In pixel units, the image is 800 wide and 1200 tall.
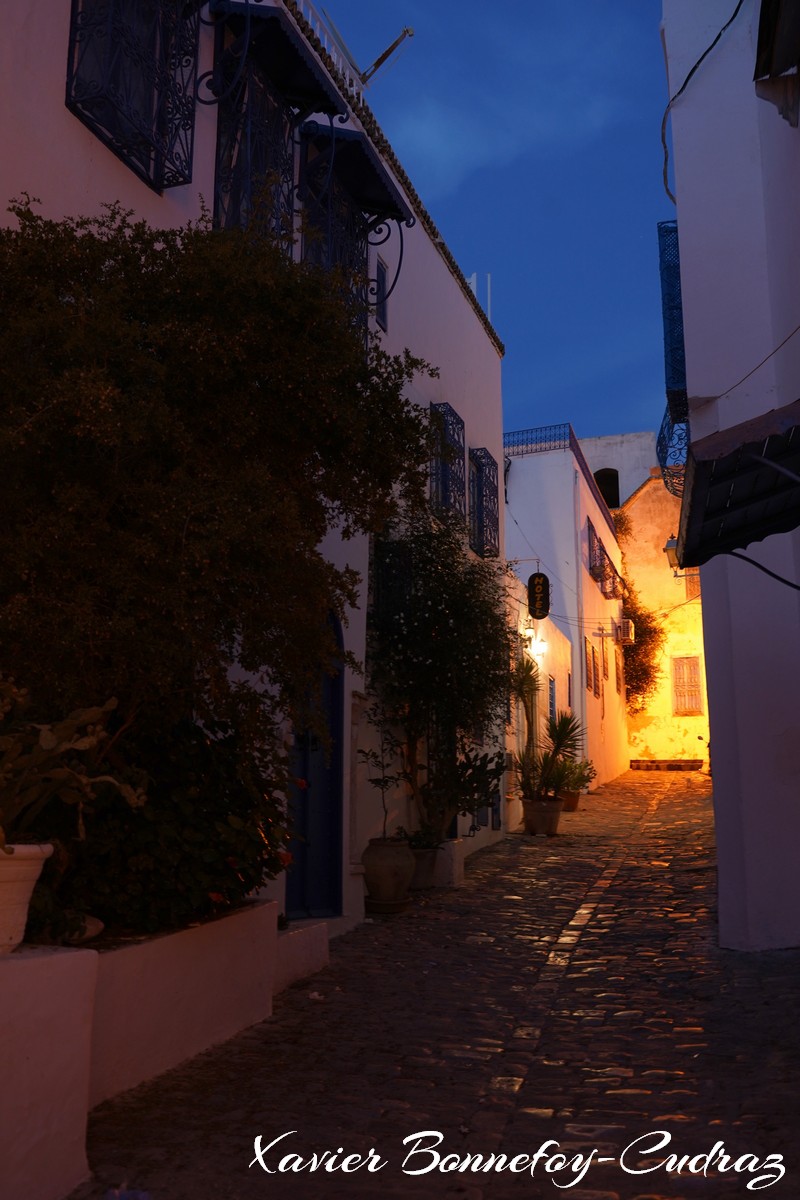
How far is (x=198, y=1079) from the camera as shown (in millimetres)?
4938

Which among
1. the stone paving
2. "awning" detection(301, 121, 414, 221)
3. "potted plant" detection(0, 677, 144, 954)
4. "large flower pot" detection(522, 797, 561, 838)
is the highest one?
"awning" detection(301, 121, 414, 221)

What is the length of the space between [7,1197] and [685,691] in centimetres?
2916

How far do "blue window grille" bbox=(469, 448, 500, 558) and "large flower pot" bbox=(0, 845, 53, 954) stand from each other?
10.7 meters

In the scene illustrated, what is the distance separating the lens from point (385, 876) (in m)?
9.65

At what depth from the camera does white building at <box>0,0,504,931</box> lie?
6102 mm

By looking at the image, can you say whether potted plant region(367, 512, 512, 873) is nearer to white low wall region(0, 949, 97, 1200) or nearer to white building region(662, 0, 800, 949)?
white building region(662, 0, 800, 949)

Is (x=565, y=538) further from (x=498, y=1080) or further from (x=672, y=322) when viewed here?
(x=498, y=1080)

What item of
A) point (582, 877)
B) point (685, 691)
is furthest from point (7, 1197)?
point (685, 691)

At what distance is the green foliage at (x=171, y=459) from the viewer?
14.6ft

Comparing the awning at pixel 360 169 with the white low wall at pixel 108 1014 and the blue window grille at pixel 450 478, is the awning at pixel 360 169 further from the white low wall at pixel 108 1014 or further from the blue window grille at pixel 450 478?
the white low wall at pixel 108 1014

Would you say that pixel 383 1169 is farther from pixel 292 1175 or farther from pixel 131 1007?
pixel 131 1007

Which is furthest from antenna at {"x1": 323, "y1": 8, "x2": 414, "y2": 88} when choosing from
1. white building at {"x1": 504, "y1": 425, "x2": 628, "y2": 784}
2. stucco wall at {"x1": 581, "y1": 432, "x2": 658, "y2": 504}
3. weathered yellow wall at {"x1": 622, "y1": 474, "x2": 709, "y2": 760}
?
stucco wall at {"x1": 581, "y1": 432, "x2": 658, "y2": 504}

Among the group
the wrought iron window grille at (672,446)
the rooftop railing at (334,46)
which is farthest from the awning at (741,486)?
the rooftop railing at (334,46)

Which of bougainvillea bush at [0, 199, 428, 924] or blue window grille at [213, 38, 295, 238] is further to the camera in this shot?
blue window grille at [213, 38, 295, 238]
